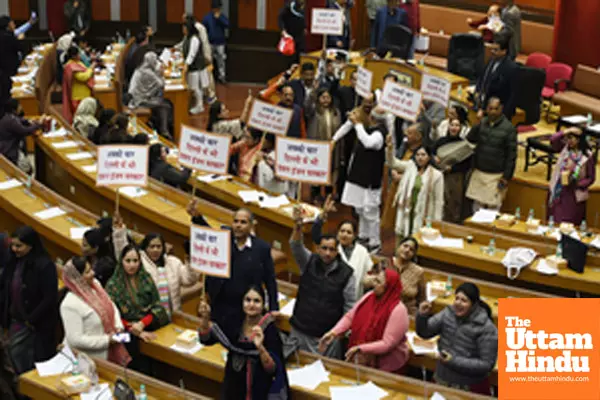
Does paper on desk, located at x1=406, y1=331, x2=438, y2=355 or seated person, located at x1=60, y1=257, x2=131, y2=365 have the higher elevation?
seated person, located at x1=60, y1=257, x2=131, y2=365

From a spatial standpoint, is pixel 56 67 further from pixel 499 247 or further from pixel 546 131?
pixel 499 247

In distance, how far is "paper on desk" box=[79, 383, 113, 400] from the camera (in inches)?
222

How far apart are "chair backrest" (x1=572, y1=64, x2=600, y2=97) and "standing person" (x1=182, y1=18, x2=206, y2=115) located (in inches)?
205

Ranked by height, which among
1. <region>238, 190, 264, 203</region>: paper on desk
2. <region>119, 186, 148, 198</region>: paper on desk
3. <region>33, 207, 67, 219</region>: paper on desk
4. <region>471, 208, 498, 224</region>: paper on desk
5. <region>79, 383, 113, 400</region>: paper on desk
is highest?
<region>238, 190, 264, 203</region>: paper on desk

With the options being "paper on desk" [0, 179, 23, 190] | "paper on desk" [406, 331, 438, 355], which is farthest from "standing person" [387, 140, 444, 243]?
"paper on desk" [0, 179, 23, 190]

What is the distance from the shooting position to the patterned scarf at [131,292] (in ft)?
20.3

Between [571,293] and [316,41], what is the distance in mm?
9172

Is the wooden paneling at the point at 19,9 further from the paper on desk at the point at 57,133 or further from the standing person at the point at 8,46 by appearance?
the paper on desk at the point at 57,133

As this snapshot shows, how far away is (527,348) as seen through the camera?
509cm

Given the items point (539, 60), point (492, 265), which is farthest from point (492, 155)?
point (539, 60)

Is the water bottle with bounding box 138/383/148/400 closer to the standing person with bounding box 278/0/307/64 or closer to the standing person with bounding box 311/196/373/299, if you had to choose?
the standing person with bounding box 311/196/373/299

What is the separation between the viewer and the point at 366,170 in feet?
28.7

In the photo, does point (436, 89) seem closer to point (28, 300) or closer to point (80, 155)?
point (80, 155)

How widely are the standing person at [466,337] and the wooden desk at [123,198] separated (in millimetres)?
→ 2824
